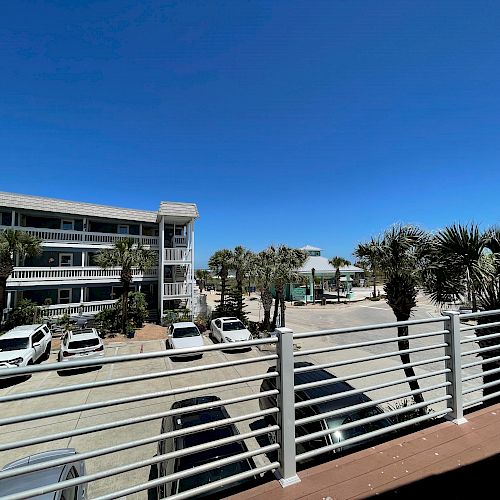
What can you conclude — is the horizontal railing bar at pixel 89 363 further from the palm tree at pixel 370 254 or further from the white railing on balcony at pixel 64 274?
the white railing on balcony at pixel 64 274

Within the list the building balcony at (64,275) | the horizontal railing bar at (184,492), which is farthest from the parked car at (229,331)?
the horizontal railing bar at (184,492)

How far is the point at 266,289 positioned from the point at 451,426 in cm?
1631

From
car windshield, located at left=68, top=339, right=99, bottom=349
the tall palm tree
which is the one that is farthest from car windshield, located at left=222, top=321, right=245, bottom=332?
car windshield, located at left=68, top=339, right=99, bottom=349

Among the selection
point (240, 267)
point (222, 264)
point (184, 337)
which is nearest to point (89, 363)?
point (184, 337)

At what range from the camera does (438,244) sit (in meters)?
6.07

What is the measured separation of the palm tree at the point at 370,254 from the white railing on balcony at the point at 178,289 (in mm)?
15006

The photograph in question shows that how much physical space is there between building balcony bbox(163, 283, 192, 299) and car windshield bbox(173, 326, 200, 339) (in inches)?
291

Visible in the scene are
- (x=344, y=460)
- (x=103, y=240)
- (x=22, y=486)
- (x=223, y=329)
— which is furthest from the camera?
(x=103, y=240)

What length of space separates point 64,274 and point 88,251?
8.25 feet

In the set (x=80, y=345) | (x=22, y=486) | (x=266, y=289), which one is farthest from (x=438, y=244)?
(x=266, y=289)

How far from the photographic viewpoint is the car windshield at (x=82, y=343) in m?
11.6

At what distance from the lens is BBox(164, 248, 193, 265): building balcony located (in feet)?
72.0

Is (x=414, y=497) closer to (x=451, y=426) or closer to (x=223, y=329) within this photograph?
(x=451, y=426)

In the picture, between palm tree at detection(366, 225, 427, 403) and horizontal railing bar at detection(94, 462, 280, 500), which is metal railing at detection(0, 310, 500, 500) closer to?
horizontal railing bar at detection(94, 462, 280, 500)
